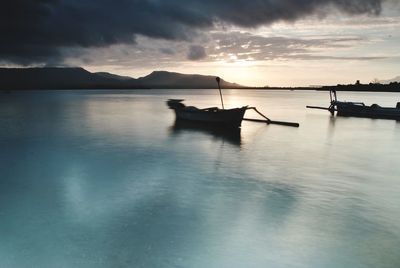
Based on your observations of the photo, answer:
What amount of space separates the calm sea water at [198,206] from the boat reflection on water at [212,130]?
13.5 feet

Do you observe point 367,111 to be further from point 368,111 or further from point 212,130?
point 212,130

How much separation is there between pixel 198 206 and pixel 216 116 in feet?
74.8

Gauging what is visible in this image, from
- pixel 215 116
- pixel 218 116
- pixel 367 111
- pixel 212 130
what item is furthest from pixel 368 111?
pixel 212 130

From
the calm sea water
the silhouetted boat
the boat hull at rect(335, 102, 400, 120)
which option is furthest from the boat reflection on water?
the boat hull at rect(335, 102, 400, 120)

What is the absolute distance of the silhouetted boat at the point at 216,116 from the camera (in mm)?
33906

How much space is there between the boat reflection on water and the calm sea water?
4101 millimetres

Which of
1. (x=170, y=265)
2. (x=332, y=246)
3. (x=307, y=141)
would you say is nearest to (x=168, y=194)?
(x=170, y=265)

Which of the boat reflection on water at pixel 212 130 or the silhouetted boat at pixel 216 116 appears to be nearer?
the boat reflection on water at pixel 212 130

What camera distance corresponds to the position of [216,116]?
34969 mm

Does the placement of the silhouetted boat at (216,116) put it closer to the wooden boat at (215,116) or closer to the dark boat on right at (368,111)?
the wooden boat at (215,116)

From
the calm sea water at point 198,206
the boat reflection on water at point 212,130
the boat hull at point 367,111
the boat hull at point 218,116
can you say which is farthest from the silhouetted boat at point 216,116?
the boat hull at point 367,111

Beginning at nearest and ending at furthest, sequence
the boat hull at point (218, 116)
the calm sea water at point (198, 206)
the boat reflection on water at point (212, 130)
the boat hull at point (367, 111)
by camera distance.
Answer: the calm sea water at point (198, 206) < the boat reflection on water at point (212, 130) < the boat hull at point (218, 116) < the boat hull at point (367, 111)

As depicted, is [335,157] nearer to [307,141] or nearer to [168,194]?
[307,141]

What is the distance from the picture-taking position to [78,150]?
81.4 feet
